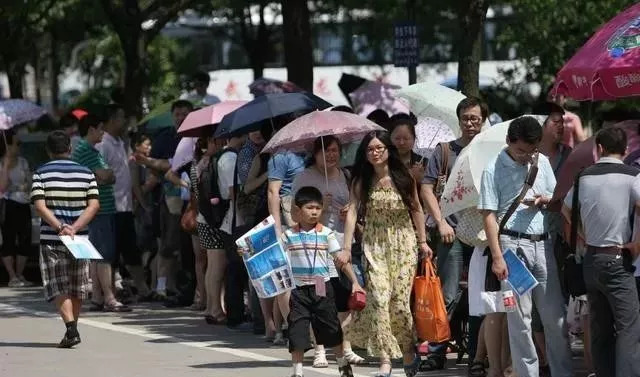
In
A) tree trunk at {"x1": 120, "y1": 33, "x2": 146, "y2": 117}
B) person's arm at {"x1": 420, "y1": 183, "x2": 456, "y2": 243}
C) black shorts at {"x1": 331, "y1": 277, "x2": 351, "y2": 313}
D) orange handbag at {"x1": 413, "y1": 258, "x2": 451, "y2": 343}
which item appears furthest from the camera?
tree trunk at {"x1": 120, "y1": 33, "x2": 146, "y2": 117}

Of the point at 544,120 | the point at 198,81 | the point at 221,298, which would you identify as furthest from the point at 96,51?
the point at 544,120

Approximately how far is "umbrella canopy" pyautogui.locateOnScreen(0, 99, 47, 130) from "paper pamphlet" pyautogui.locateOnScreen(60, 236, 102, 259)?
22.2 ft

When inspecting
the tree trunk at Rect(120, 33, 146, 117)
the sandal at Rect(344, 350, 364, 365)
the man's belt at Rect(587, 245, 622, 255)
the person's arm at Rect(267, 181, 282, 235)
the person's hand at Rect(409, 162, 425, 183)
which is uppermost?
the tree trunk at Rect(120, 33, 146, 117)

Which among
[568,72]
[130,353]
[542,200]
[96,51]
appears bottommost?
[130,353]

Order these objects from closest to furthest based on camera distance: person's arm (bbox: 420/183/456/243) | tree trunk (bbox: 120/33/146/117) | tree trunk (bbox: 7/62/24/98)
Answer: person's arm (bbox: 420/183/456/243)
tree trunk (bbox: 120/33/146/117)
tree trunk (bbox: 7/62/24/98)

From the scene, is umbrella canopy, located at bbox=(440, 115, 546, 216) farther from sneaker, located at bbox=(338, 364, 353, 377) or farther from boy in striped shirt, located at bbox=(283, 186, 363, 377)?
sneaker, located at bbox=(338, 364, 353, 377)

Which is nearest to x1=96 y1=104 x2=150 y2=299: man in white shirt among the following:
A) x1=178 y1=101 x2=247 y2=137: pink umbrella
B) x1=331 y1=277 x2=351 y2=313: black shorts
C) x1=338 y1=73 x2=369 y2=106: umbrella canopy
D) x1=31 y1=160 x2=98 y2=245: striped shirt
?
x1=178 y1=101 x2=247 y2=137: pink umbrella

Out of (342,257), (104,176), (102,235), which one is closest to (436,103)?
(342,257)

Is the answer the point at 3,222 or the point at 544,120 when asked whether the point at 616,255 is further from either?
the point at 3,222

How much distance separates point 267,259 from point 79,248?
2.80 m

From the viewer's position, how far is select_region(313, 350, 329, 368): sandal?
41.6ft

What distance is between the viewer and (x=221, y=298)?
16.1m

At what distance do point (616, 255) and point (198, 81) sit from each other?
11.6 m

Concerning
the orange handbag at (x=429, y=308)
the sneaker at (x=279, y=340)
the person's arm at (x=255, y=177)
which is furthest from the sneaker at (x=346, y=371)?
the person's arm at (x=255, y=177)
